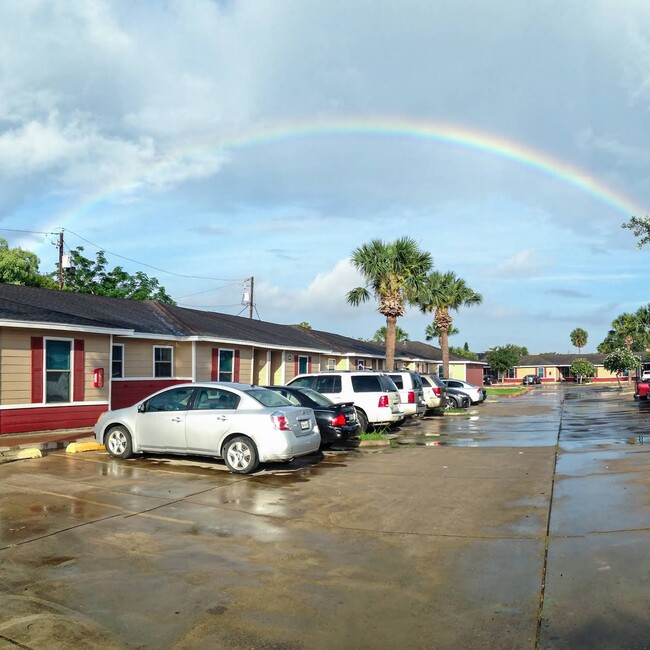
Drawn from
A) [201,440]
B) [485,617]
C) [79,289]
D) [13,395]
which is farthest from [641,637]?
[79,289]

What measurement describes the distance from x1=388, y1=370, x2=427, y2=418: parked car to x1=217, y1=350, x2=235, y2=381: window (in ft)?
23.6

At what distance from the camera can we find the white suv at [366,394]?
16.8 m

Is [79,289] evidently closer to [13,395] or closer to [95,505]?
[13,395]

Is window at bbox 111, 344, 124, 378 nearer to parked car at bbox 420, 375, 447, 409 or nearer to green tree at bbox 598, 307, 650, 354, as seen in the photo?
parked car at bbox 420, 375, 447, 409

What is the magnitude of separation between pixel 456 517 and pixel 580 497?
80.8 inches

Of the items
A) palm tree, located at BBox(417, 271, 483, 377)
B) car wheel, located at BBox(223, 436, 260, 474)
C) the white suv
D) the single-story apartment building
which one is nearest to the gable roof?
palm tree, located at BBox(417, 271, 483, 377)

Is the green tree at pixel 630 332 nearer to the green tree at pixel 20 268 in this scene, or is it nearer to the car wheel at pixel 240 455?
the green tree at pixel 20 268

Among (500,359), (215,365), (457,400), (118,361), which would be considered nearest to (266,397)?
(118,361)

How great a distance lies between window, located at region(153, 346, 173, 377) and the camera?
70.8 ft

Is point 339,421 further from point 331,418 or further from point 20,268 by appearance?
point 20,268

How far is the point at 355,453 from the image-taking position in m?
13.9

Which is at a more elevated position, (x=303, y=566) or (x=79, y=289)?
(x=79, y=289)

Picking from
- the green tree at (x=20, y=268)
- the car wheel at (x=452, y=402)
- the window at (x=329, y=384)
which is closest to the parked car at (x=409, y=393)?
the window at (x=329, y=384)

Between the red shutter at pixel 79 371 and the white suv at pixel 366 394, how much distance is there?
20.3 feet
